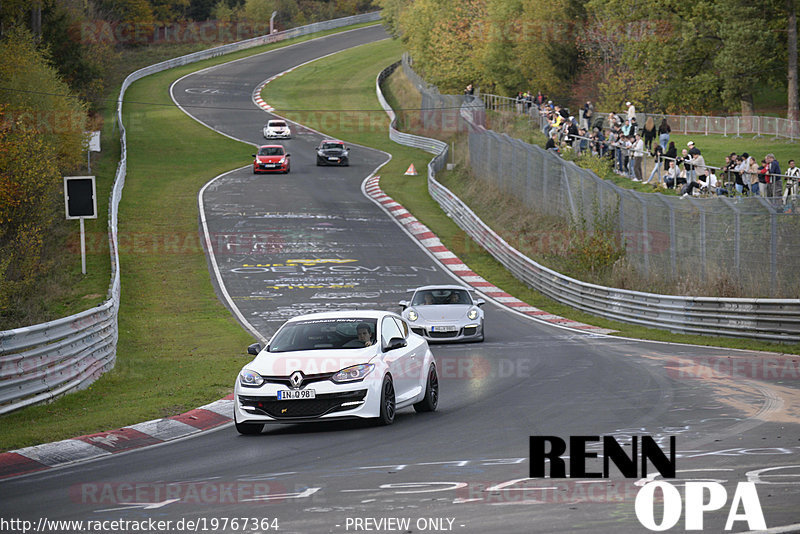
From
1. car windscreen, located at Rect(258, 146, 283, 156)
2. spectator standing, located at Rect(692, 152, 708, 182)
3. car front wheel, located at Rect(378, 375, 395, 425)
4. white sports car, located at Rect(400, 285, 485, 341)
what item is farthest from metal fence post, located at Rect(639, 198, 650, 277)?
car windscreen, located at Rect(258, 146, 283, 156)

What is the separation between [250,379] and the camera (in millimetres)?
12656

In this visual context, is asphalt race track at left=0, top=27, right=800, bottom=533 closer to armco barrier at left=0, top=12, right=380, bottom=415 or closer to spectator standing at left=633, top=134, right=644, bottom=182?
armco barrier at left=0, top=12, right=380, bottom=415

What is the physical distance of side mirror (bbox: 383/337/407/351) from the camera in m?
13.3

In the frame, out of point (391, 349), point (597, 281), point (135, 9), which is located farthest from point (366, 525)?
point (135, 9)

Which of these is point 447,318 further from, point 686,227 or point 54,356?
point 54,356

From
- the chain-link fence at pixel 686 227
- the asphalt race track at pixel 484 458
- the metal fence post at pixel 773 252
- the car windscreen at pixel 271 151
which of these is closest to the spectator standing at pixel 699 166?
the chain-link fence at pixel 686 227

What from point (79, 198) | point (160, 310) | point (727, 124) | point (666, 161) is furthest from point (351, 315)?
point (727, 124)

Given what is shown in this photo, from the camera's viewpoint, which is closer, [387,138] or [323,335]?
[323,335]

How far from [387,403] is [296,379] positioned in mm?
1170

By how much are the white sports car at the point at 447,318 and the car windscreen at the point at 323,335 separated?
33.1 ft

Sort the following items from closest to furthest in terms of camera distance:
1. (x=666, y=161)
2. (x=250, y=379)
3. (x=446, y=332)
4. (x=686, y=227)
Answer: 1. (x=250, y=379)
2. (x=446, y=332)
3. (x=686, y=227)
4. (x=666, y=161)

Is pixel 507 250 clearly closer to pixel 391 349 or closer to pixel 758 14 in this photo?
pixel 391 349

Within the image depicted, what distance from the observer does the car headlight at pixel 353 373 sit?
40.6ft

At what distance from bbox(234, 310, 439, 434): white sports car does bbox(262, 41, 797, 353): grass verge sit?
10.1m
